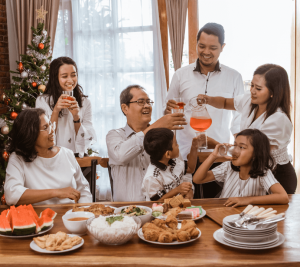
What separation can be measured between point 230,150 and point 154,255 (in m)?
0.84

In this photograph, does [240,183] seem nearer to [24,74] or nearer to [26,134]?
[26,134]

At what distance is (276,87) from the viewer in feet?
6.71

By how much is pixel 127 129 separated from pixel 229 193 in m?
0.83

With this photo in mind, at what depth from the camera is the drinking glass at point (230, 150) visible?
1762 mm

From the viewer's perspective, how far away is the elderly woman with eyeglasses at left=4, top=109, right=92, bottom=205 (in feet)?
5.76

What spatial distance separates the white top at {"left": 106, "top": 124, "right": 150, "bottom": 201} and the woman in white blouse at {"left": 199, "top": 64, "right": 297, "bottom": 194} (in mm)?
801

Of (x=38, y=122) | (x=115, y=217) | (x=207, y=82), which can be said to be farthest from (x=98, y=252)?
(x=207, y=82)

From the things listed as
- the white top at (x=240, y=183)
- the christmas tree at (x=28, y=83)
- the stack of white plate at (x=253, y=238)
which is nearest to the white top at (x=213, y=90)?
the white top at (x=240, y=183)

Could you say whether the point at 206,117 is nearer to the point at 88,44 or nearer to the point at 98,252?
the point at 98,252

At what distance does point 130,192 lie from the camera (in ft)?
7.24

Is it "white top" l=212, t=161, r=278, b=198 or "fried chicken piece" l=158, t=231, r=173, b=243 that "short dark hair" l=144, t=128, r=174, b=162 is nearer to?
"white top" l=212, t=161, r=278, b=198

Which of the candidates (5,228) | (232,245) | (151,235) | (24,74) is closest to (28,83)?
(24,74)

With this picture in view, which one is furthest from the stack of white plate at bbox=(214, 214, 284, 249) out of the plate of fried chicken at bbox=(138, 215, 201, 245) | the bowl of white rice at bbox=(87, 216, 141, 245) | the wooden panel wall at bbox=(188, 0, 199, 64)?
the wooden panel wall at bbox=(188, 0, 199, 64)

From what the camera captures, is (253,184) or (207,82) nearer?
(253,184)
